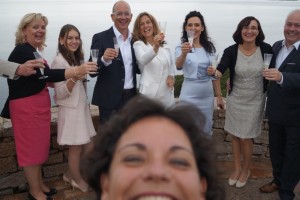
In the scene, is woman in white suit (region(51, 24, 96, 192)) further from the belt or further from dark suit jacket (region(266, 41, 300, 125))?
dark suit jacket (region(266, 41, 300, 125))

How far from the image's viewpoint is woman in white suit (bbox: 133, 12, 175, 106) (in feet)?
12.8

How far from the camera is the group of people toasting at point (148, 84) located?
3.43m

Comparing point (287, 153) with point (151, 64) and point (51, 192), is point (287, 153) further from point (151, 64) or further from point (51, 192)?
point (51, 192)

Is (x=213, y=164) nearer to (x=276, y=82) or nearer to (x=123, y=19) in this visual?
(x=276, y=82)

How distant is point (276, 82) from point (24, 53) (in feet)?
8.38

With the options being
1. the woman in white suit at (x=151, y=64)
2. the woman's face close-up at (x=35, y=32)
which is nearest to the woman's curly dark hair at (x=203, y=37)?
the woman in white suit at (x=151, y=64)

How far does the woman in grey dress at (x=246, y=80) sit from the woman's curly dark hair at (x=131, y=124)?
218 centimetres

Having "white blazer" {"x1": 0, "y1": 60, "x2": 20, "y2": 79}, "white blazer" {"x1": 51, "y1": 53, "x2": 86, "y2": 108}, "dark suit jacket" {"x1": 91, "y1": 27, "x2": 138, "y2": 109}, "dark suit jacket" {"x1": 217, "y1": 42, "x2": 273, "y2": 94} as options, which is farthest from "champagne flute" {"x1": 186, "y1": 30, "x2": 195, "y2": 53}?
"white blazer" {"x1": 0, "y1": 60, "x2": 20, "y2": 79}

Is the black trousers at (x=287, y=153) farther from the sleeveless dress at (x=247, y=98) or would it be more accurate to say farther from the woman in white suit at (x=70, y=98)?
the woman in white suit at (x=70, y=98)

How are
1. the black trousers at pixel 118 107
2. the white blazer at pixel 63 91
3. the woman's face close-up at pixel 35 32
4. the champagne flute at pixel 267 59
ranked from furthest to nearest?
the black trousers at pixel 118 107, the white blazer at pixel 63 91, the champagne flute at pixel 267 59, the woman's face close-up at pixel 35 32

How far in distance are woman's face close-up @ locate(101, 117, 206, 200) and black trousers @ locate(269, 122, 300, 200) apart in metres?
2.36

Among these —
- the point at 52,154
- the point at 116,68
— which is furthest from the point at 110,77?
the point at 52,154

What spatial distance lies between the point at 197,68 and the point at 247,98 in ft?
2.23

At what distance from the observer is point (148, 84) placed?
392cm
